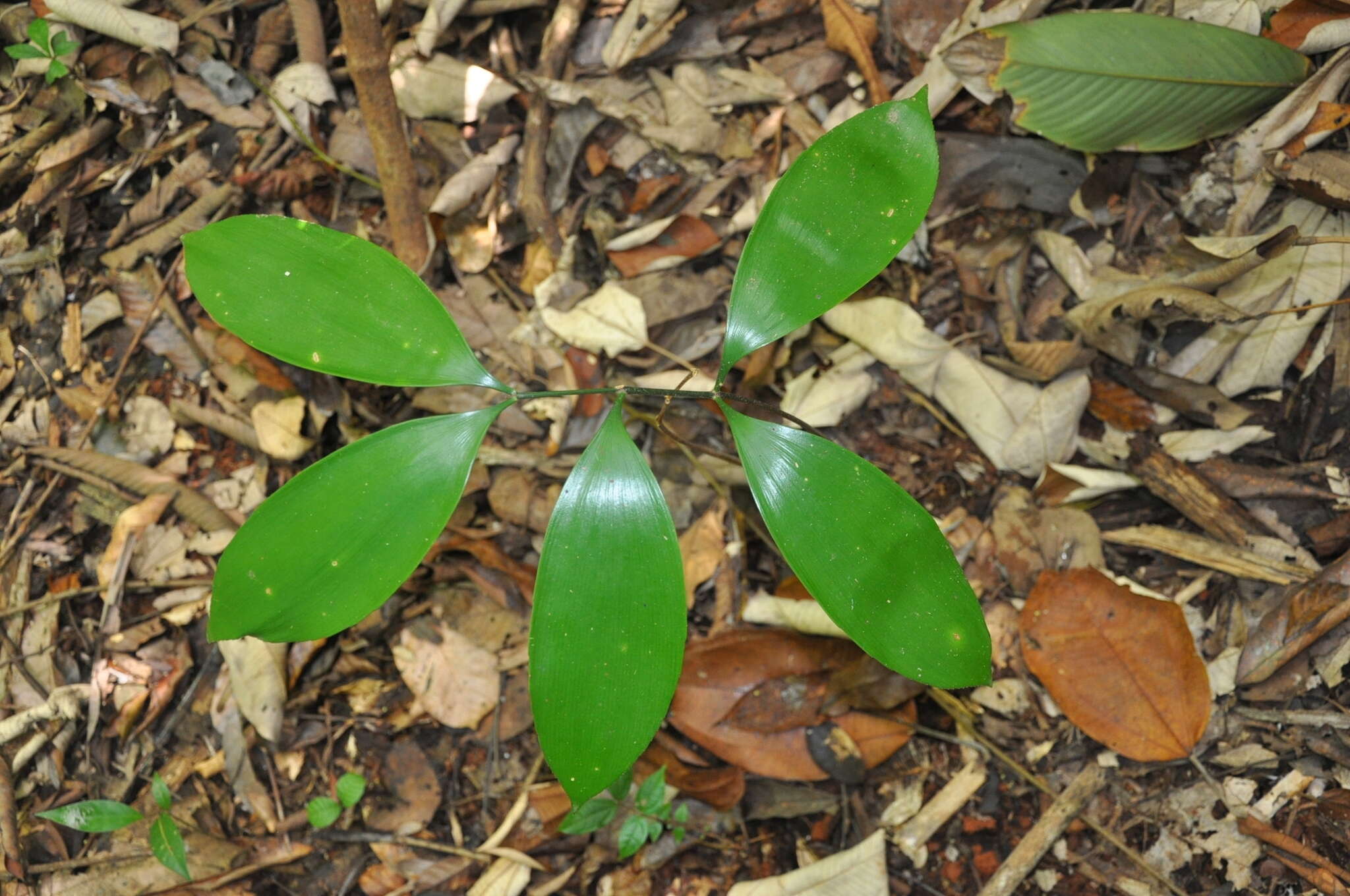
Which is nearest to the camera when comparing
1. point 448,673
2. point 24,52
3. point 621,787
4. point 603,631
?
point 603,631

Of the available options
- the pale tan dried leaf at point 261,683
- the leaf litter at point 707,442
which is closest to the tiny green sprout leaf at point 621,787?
the leaf litter at point 707,442

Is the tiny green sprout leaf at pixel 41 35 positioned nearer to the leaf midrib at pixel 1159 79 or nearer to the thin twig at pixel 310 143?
the thin twig at pixel 310 143

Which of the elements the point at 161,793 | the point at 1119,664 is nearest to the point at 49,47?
the point at 161,793

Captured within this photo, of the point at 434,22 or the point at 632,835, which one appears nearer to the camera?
the point at 632,835

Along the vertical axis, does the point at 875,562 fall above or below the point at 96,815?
above

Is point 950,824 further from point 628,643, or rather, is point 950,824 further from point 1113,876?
point 628,643

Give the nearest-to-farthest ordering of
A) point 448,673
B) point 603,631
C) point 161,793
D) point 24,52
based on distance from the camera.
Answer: point 603,631
point 161,793
point 448,673
point 24,52

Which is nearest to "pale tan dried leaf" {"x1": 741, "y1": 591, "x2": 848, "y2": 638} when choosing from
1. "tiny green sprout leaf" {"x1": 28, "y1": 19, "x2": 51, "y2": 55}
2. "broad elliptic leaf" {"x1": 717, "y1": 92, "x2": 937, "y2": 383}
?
"broad elliptic leaf" {"x1": 717, "y1": 92, "x2": 937, "y2": 383}

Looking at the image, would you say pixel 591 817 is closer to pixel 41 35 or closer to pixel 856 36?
pixel 856 36
